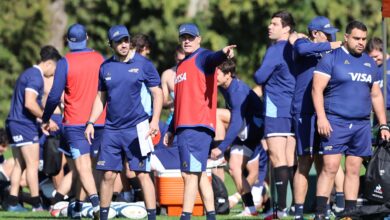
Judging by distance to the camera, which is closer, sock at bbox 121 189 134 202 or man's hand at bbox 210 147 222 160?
man's hand at bbox 210 147 222 160

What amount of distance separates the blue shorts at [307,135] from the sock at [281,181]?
54.9 inches

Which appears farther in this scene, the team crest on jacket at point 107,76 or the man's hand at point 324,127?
the team crest on jacket at point 107,76

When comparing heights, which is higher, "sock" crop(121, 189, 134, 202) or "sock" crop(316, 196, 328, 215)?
"sock" crop(316, 196, 328, 215)

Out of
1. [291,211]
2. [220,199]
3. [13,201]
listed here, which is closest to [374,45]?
[291,211]

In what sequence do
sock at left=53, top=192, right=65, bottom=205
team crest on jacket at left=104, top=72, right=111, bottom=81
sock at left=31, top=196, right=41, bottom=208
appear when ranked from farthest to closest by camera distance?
sock at left=31, top=196, right=41, bottom=208 → sock at left=53, top=192, right=65, bottom=205 → team crest on jacket at left=104, top=72, right=111, bottom=81

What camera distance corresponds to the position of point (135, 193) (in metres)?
16.5

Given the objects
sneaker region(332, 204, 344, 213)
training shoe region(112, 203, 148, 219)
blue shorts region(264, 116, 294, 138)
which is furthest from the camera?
training shoe region(112, 203, 148, 219)

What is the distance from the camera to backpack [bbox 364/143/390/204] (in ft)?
45.1

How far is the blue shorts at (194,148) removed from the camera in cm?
1327

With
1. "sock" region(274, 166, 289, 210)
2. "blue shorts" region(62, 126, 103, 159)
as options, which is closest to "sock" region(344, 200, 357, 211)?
"sock" region(274, 166, 289, 210)

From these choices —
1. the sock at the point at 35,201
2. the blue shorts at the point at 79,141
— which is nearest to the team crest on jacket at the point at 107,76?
the blue shorts at the point at 79,141

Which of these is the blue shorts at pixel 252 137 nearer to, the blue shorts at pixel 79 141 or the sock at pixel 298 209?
the blue shorts at pixel 79 141

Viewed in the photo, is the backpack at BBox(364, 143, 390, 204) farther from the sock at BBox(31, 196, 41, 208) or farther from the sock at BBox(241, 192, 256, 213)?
the sock at BBox(31, 196, 41, 208)

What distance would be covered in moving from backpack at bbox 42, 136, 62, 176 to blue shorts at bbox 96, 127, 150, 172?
13.6 ft
